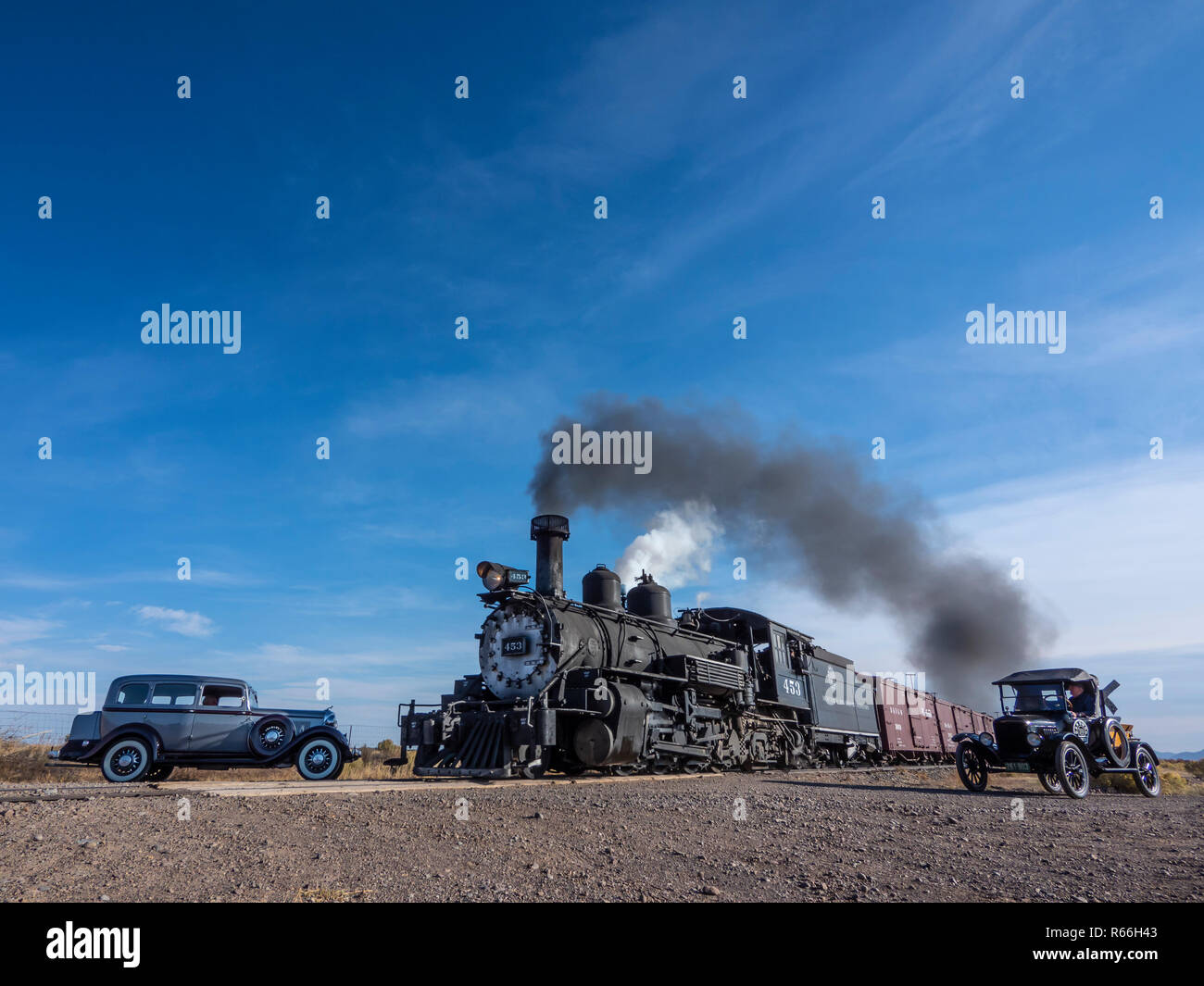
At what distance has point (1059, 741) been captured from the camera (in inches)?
510

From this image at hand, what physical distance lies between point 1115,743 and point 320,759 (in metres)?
15.7

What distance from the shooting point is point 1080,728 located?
13.7m

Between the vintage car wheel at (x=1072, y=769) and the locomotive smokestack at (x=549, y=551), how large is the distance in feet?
31.6

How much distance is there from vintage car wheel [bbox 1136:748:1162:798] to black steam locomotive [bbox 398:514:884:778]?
296 inches

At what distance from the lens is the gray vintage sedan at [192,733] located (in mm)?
12703

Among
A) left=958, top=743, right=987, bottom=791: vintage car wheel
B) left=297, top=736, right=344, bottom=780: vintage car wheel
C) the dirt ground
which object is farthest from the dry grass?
left=958, top=743, right=987, bottom=791: vintage car wheel

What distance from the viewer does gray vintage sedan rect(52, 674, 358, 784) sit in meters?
12.7

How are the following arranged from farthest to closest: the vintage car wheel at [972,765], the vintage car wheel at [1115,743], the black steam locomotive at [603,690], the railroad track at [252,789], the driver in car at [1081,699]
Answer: the driver in car at [1081,699] < the vintage car wheel at [972,765] < the vintage car wheel at [1115,743] < the black steam locomotive at [603,690] < the railroad track at [252,789]

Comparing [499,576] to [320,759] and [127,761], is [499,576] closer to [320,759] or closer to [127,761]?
[320,759]

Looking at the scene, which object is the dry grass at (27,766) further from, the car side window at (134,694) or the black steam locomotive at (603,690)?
the black steam locomotive at (603,690)

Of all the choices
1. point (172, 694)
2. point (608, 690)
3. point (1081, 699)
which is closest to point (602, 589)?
point (608, 690)

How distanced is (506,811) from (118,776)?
884cm

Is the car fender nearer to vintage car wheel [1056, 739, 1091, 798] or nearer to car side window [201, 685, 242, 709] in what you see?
vintage car wheel [1056, 739, 1091, 798]

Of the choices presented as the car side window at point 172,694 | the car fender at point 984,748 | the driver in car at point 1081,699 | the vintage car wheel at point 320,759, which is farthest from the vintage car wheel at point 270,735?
the driver in car at point 1081,699
